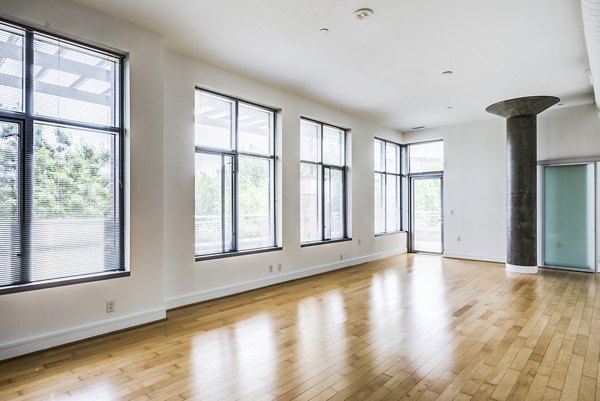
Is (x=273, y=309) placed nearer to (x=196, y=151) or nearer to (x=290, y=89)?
(x=196, y=151)

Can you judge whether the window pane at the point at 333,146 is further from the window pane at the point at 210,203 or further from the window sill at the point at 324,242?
the window pane at the point at 210,203

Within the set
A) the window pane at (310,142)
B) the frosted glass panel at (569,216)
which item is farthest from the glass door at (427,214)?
the window pane at (310,142)

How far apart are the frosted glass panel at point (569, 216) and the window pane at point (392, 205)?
3.40 meters

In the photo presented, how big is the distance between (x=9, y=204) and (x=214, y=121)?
105 inches

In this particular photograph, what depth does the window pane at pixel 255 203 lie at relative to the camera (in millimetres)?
5301

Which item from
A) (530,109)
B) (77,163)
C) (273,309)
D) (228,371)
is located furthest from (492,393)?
(530,109)

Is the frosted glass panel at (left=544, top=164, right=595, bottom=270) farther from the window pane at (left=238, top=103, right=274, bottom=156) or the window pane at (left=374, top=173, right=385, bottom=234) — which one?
the window pane at (left=238, top=103, right=274, bottom=156)

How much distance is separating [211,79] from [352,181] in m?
3.87

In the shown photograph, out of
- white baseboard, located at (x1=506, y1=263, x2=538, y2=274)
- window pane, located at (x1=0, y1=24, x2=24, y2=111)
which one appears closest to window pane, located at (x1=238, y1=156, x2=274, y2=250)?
window pane, located at (x1=0, y1=24, x2=24, y2=111)

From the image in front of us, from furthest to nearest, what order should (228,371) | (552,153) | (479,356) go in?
(552,153) → (479,356) → (228,371)

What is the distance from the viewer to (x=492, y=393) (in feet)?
7.88

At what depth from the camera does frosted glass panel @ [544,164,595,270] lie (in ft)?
21.8

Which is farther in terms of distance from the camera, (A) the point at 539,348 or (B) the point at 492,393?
(A) the point at 539,348

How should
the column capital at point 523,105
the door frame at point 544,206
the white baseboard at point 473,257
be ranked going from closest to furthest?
1. the column capital at point 523,105
2. the door frame at point 544,206
3. the white baseboard at point 473,257
